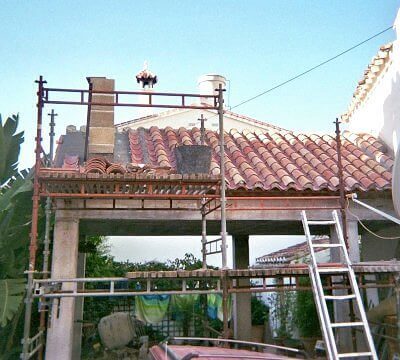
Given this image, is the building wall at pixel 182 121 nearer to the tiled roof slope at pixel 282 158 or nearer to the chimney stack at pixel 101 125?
the tiled roof slope at pixel 282 158

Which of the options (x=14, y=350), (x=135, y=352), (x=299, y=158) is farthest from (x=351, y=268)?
(x=135, y=352)

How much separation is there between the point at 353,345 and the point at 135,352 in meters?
8.02

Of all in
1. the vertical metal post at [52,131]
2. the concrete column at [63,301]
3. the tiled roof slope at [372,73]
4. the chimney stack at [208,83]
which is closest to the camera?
the concrete column at [63,301]

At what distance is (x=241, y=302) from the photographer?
14469 mm

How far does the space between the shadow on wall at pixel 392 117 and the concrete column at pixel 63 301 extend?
739 cm

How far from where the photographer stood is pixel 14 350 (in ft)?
33.4

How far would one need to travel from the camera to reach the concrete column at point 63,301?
27.1 ft

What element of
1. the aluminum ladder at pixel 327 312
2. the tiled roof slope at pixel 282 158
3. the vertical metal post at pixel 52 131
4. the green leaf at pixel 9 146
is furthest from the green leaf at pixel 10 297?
the aluminum ladder at pixel 327 312

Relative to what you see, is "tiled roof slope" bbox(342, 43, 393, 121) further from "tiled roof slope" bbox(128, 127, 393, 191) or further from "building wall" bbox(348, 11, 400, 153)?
"tiled roof slope" bbox(128, 127, 393, 191)

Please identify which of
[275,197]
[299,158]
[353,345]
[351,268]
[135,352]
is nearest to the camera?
[351,268]

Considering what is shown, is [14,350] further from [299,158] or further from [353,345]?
[299,158]

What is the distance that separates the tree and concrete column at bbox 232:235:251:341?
20.7ft

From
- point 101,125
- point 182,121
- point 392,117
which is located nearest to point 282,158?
point 392,117

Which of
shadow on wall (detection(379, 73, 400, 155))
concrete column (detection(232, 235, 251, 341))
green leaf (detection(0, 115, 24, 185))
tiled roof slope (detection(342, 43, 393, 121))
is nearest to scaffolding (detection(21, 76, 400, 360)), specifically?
green leaf (detection(0, 115, 24, 185))
